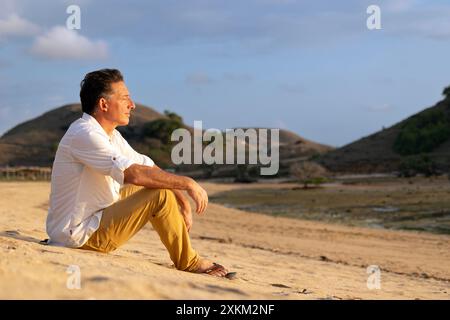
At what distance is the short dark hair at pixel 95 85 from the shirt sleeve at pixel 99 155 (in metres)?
0.37

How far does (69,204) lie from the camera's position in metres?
5.36

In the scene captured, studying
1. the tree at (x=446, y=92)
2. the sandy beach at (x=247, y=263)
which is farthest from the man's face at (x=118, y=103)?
the tree at (x=446, y=92)

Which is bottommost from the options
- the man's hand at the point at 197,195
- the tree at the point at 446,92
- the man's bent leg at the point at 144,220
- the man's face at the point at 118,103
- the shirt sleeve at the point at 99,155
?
the man's bent leg at the point at 144,220

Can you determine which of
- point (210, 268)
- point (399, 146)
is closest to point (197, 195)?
point (210, 268)

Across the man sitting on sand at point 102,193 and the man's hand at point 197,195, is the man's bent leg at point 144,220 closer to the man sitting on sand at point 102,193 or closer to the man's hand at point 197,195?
the man sitting on sand at point 102,193

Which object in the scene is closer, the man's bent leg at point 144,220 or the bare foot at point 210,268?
the man's bent leg at point 144,220

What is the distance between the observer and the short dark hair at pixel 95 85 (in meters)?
5.40

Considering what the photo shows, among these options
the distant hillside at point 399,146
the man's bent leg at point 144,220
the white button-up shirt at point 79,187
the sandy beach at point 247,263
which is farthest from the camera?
the distant hillside at point 399,146

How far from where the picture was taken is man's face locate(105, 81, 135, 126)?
17.8 feet

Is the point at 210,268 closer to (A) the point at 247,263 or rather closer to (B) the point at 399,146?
(A) the point at 247,263

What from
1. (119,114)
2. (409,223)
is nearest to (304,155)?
(409,223)

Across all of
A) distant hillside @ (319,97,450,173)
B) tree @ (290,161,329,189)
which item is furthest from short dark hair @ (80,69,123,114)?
distant hillside @ (319,97,450,173)

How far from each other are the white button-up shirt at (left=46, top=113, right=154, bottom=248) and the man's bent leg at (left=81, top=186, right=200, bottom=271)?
10 cm

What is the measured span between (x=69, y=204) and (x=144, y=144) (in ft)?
204
